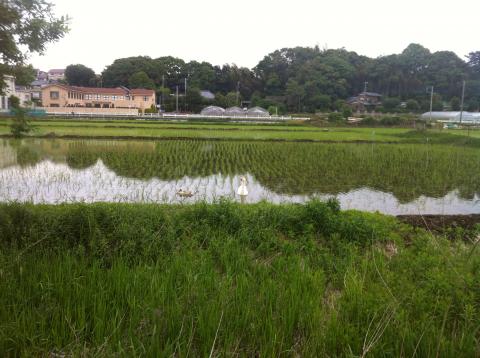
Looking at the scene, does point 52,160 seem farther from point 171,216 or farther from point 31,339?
point 31,339

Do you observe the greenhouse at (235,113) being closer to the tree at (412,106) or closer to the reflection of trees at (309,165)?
the tree at (412,106)

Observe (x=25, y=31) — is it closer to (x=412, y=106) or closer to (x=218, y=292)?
(x=218, y=292)

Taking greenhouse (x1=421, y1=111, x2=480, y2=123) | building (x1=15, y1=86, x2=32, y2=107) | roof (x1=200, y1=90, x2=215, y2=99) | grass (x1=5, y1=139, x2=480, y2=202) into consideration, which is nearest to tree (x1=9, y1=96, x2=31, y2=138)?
building (x1=15, y1=86, x2=32, y2=107)

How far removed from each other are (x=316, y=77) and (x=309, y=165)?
133 feet

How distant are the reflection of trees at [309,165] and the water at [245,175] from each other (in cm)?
3

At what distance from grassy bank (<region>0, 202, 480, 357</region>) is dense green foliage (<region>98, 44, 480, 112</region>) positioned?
43.7m

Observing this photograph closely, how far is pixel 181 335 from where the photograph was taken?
2473 millimetres

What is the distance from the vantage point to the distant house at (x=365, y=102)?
157 feet

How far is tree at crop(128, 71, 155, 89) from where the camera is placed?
49812 millimetres

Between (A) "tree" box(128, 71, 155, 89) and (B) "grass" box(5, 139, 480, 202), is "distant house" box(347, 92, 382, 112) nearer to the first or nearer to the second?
(A) "tree" box(128, 71, 155, 89)

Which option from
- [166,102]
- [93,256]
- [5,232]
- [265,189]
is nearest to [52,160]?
[265,189]

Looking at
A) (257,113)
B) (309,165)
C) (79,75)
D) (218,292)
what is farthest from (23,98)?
(79,75)

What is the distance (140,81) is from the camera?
4975 centimetres

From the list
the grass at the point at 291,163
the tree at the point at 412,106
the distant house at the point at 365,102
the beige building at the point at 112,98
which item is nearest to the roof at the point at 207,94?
the beige building at the point at 112,98
